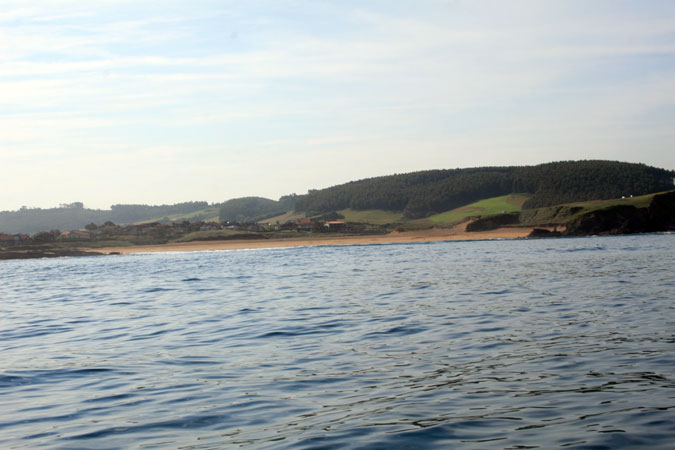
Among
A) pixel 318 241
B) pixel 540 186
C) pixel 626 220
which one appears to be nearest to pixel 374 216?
pixel 540 186

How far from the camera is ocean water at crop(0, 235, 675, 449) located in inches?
285

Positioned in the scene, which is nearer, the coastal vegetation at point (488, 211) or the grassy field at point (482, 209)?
the coastal vegetation at point (488, 211)

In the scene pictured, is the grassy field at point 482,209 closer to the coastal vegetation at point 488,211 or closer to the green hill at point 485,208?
the green hill at point 485,208

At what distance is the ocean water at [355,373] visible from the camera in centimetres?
725

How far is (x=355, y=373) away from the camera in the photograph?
404 inches

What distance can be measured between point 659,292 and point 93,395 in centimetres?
1693

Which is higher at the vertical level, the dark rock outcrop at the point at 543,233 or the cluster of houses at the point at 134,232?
the cluster of houses at the point at 134,232

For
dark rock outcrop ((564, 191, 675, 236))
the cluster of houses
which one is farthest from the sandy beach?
the cluster of houses

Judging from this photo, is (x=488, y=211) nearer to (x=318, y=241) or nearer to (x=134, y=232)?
(x=318, y=241)

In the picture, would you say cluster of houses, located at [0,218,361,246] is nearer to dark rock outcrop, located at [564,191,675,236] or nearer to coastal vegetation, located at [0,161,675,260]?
coastal vegetation, located at [0,161,675,260]

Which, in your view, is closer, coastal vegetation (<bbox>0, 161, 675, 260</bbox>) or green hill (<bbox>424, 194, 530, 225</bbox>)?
coastal vegetation (<bbox>0, 161, 675, 260</bbox>)

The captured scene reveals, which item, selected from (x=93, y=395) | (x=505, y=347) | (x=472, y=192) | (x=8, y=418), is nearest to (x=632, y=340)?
(x=505, y=347)

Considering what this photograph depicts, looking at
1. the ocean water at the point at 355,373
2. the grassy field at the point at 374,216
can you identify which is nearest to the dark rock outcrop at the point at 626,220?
the grassy field at the point at 374,216

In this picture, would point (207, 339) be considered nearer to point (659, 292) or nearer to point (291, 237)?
point (659, 292)
